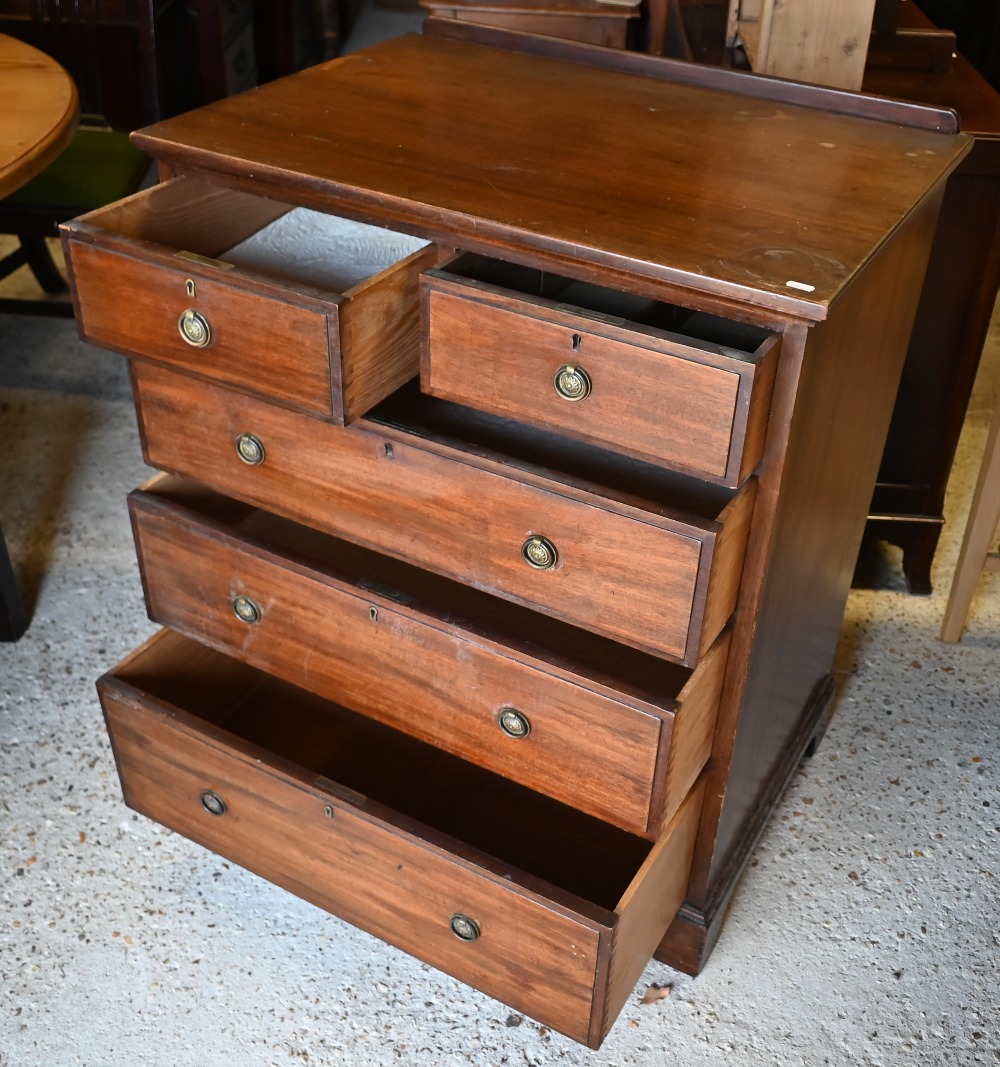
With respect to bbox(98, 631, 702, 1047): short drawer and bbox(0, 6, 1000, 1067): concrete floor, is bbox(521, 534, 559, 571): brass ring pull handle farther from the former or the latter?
bbox(0, 6, 1000, 1067): concrete floor

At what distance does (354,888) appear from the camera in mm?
1585

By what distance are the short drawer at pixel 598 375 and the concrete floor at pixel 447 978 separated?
0.82 metres

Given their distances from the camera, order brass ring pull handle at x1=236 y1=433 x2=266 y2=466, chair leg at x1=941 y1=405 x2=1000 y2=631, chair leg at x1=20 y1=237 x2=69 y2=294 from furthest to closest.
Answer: chair leg at x1=20 y1=237 x2=69 y2=294 < chair leg at x1=941 y1=405 x2=1000 y2=631 < brass ring pull handle at x1=236 y1=433 x2=266 y2=466

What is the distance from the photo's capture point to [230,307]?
4.22 ft

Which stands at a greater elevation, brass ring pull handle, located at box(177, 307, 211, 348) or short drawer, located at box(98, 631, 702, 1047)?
brass ring pull handle, located at box(177, 307, 211, 348)

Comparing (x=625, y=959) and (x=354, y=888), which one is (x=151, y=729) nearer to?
(x=354, y=888)

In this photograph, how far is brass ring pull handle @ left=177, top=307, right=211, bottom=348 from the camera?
132 cm

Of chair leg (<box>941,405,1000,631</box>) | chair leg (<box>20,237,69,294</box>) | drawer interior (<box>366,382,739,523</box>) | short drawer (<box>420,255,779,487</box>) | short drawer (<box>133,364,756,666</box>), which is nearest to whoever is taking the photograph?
short drawer (<box>420,255,779,487</box>)

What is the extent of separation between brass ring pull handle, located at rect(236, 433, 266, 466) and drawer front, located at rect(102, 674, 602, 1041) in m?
0.36

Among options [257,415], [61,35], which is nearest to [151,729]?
[257,415]

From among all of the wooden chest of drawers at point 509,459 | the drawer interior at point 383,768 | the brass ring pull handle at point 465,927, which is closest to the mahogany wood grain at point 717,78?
the wooden chest of drawers at point 509,459

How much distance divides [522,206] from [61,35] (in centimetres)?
185

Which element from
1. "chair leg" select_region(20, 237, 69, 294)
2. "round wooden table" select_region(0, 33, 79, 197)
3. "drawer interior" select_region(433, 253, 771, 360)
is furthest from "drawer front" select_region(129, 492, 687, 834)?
"chair leg" select_region(20, 237, 69, 294)

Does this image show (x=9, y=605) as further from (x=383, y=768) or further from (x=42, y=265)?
(x=42, y=265)
